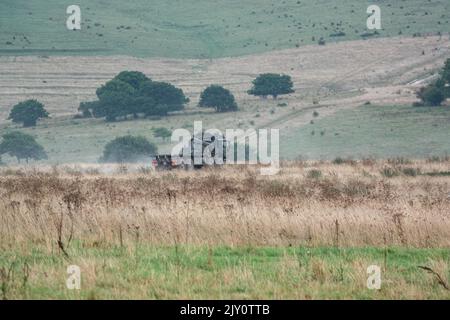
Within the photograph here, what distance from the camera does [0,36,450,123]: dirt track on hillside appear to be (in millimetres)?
106938

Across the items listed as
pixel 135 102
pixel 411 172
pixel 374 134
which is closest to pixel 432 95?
pixel 374 134

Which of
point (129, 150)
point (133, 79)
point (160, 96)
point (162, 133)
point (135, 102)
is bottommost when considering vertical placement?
point (129, 150)

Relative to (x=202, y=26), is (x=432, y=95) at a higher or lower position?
lower

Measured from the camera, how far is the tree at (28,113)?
3794 inches

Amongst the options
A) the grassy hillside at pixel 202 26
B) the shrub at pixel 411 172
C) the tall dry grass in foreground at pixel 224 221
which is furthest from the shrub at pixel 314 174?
the grassy hillside at pixel 202 26

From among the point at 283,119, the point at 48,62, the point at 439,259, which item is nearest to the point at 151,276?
the point at 439,259

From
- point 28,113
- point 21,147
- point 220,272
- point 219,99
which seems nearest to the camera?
point 220,272

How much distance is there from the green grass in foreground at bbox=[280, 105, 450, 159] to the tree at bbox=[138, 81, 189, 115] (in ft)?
58.2

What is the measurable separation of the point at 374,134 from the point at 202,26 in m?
72.9

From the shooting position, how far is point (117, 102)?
95.9 metres

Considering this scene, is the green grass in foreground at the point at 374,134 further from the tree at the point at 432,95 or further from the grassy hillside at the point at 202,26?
the grassy hillside at the point at 202,26

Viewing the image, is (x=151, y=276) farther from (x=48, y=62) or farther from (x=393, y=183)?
(x=48, y=62)

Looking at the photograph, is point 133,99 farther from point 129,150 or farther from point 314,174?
point 314,174

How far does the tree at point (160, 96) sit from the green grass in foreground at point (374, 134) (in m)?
17.7
